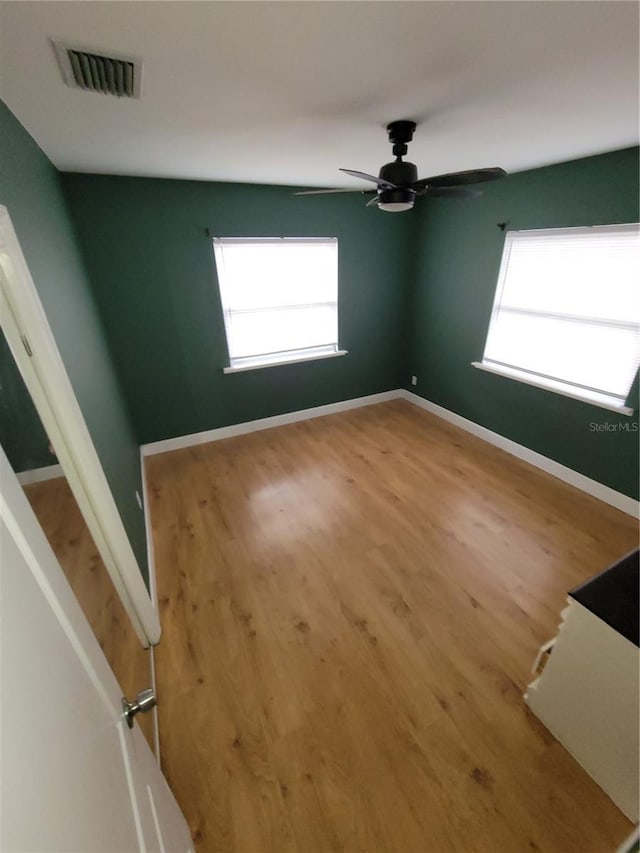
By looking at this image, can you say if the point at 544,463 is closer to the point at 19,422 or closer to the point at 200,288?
the point at 200,288

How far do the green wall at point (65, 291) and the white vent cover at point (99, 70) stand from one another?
13.4 inches

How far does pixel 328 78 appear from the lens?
1245mm

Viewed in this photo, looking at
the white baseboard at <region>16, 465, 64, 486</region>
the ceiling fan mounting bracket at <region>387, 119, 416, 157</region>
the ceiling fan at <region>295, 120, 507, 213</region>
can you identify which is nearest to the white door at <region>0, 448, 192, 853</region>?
the white baseboard at <region>16, 465, 64, 486</region>

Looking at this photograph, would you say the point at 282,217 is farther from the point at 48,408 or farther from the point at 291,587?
the point at 291,587

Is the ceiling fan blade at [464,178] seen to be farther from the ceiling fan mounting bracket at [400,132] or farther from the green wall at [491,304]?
the green wall at [491,304]

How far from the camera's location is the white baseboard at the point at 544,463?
2.56 m

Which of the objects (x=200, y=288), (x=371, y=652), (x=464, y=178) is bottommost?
(x=371, y=652)

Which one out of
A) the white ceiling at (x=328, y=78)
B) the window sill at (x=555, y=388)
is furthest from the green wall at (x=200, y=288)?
the window sill at (x=555, y=388)

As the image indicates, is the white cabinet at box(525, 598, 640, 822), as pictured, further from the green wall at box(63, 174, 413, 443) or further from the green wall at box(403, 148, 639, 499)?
the green wall at box(63, 174, 413, 443)

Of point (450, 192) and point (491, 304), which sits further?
point (491, 304)

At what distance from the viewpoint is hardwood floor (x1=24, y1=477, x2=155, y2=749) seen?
115 cm

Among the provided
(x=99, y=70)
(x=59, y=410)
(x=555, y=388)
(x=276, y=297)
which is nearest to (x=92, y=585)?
(x=59, y=410)

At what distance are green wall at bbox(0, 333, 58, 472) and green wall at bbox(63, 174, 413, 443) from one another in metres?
2.04

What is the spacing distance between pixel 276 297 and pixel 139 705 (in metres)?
3.21
